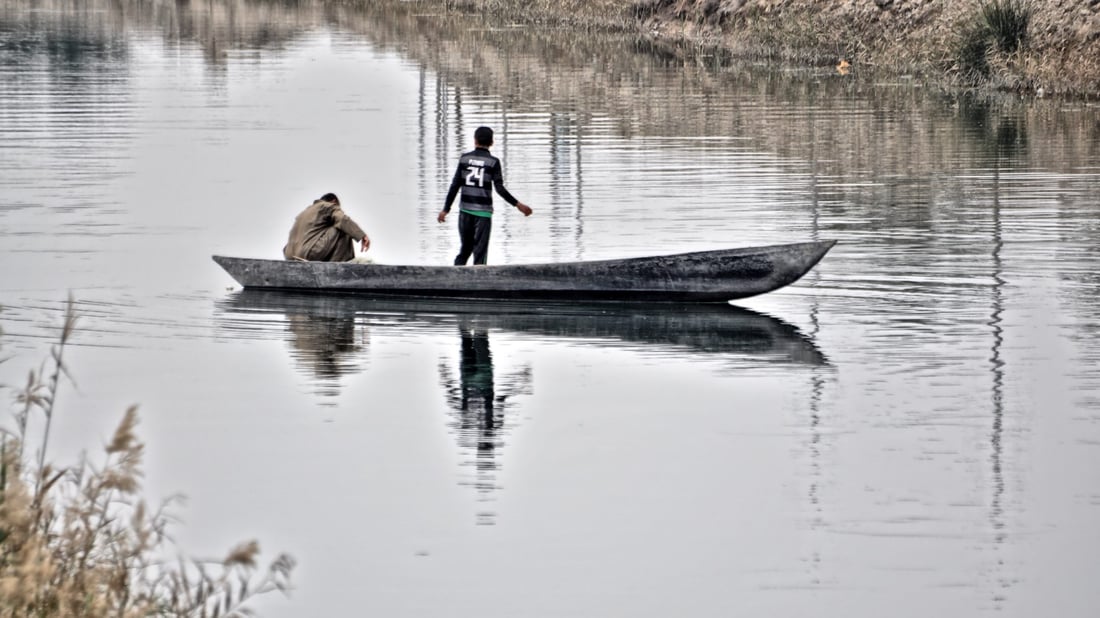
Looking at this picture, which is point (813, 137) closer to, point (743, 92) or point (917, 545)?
point (743, 92)

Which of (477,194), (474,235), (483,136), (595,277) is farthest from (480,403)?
(474,235)

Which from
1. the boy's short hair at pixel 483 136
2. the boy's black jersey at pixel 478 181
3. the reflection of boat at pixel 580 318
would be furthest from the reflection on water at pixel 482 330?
the boy's short hair at pixel 483 136

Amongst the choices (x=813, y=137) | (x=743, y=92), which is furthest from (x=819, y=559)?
(x=743, y=92)

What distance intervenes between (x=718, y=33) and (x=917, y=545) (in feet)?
149

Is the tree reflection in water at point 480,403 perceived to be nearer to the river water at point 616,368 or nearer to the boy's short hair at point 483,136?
the river water at point 616,368

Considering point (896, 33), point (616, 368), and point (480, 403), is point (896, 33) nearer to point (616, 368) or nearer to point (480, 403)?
point (616, 368)

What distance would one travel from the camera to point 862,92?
43.0 meters

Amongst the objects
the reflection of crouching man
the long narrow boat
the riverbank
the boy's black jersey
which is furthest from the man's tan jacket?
the riverbank

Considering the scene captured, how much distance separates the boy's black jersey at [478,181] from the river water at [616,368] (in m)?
1.01

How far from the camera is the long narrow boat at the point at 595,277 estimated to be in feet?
61.4

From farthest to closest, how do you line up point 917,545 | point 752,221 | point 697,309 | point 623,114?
point 623,114 → point 752,221 → point 697,309 → point 917,545

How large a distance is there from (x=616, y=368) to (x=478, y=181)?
357 centimetres

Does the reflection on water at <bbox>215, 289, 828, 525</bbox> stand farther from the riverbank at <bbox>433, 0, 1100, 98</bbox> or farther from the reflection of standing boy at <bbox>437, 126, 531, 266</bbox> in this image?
the riverbank at <bbox>433, 0, 1100, 98</bbox>

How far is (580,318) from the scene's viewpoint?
18.8 metres
